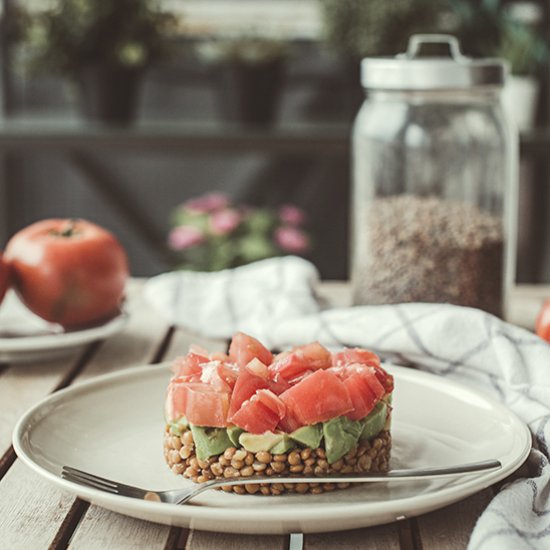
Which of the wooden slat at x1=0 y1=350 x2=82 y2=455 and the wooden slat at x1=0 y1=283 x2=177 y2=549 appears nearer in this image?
the wooden slat at x1=0 y1=283 x2=177 y2=549

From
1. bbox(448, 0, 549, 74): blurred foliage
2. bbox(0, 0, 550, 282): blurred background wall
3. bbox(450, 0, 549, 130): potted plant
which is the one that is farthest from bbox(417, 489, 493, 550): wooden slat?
bbox(448, 0, 549, 74): blurred foliage

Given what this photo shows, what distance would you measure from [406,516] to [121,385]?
0.37m

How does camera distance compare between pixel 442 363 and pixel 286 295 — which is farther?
pixel 286 295

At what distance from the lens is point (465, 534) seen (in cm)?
70

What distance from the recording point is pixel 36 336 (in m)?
1.15

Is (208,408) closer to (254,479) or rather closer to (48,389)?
(254,479)

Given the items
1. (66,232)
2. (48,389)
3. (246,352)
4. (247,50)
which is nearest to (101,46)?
(247,50)

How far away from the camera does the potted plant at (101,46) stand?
2605 millimetres

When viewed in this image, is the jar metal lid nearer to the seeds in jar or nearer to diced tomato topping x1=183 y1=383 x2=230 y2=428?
the seeds in jar

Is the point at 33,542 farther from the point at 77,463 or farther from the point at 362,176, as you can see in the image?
the point at 362,176

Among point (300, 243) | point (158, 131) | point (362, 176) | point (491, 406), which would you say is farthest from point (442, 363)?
point (158, 131)

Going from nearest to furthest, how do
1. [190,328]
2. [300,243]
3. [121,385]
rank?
1. [121,385]
2. [190,328]
3. [300,243]

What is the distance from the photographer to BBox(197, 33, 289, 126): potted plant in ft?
8.65

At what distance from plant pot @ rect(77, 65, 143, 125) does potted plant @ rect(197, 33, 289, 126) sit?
0.22m
